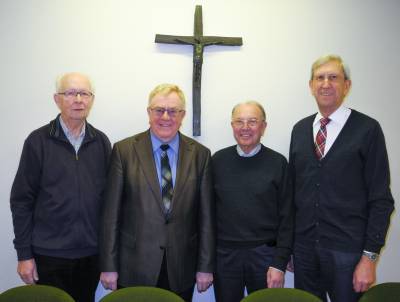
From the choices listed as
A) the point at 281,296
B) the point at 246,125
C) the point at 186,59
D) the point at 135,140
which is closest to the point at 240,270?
the point at 281,296

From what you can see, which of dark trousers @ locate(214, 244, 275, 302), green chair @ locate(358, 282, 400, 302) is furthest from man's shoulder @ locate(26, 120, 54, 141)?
green chair @ locate(358, 282, 400, 302)

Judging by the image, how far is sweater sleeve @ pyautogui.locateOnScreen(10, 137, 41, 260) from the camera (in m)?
1.82

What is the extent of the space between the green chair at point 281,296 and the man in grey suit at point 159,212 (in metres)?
0.37

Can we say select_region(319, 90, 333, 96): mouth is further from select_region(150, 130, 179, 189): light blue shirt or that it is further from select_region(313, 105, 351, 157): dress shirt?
select_region(150, 130, 179, 189): light blue shirt

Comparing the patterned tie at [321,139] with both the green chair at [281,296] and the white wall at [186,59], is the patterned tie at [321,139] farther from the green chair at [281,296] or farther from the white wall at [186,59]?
the green chair at [281,296]

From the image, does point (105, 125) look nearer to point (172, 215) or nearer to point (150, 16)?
point (150, 16)

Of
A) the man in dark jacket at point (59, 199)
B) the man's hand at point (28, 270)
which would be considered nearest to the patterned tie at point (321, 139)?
the man in dark jacket at point (59, 199)

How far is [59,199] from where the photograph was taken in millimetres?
1819

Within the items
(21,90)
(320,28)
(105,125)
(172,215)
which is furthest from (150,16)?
(172,215)

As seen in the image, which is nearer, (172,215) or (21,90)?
(172,215)

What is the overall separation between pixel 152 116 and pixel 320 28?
4.74 ft

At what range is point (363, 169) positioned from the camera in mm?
Result: 1824

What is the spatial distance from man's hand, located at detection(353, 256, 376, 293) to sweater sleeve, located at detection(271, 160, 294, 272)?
0.34 meters

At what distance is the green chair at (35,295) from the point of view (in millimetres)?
1475
